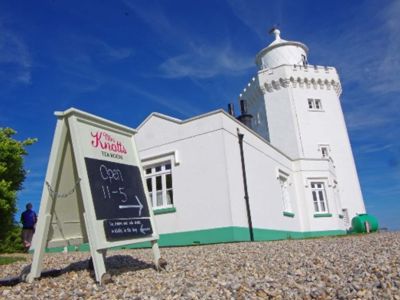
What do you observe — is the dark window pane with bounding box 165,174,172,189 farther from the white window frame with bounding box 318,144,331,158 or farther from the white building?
the white window frame with bounding box 318,144,331,158

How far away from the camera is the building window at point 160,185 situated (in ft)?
41.2

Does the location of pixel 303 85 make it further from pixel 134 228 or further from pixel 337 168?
pixel 134 228

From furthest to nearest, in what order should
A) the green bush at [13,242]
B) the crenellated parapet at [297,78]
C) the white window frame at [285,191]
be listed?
the crenellated parapet at [297,78]
the white window frame at [285,191]
the green bush at [13,242]

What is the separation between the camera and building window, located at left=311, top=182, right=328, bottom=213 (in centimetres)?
1908

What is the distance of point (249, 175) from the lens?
13.0 metres

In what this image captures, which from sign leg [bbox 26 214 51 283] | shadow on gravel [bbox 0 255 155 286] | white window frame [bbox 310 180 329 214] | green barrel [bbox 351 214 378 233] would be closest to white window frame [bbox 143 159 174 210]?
shadow on gravel [bbox 0 255 155 286]

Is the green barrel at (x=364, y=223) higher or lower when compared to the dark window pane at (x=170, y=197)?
lower

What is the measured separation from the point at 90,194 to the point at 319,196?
17429mm

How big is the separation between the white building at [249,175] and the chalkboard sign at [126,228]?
21.2 feet

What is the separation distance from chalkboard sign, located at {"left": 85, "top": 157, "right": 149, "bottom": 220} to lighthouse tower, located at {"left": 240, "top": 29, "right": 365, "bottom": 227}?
2017 centimetres

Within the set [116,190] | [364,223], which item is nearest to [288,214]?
[364,223]

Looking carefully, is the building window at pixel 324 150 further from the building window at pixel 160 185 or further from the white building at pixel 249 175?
the building window at pixel 160 185

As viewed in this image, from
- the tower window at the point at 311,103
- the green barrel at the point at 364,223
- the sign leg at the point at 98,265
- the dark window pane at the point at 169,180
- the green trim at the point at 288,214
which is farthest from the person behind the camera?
the tower window at the point at 311,103

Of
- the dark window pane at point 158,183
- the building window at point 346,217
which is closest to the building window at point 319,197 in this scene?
the building window at point 346,217
